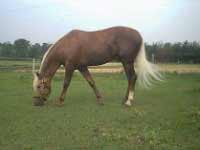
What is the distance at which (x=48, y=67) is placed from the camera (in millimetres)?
8234

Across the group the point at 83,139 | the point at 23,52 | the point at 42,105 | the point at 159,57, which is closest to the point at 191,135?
the point at 83,139

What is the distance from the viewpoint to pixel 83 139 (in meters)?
4.77

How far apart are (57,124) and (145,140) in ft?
5.98

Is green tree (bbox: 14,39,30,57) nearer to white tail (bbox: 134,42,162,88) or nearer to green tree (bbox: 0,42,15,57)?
green tree (bbox: 0,42,15,57)

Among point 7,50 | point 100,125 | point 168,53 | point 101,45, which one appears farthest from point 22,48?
point 100,125

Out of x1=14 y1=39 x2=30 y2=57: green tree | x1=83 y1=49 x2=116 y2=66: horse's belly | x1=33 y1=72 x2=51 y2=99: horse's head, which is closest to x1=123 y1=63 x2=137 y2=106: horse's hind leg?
x1=83 y1=49 x2=116 y2=66: horse's belly

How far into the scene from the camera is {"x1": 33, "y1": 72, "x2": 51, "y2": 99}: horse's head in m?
8.02

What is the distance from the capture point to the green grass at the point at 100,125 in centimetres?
454

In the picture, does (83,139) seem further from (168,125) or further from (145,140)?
(168,125)

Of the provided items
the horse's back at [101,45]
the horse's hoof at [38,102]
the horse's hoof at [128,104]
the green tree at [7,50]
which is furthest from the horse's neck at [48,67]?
the green tree at [7,50]

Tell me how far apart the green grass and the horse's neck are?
30.0 inches

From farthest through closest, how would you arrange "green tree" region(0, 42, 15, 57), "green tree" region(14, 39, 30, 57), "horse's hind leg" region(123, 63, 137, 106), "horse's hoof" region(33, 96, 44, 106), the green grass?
"green tree" region(0, 42, 15, 57)
"green tree" region(14, 39, 30, 57)
"horse's hind leg" region(123, 63, 137, 106)
"horse's hoof" region(33, 96, 44, 106)
the green grass

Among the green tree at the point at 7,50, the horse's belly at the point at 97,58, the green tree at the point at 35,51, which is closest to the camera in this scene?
the horse's belly at the point at 97,58

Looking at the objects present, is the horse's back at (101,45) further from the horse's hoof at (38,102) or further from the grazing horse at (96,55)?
the horse's hoof at (38,102)
